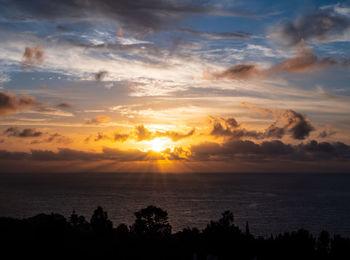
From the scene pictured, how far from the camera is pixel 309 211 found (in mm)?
131625

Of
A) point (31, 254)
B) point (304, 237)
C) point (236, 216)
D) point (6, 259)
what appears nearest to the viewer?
point (6, 259)

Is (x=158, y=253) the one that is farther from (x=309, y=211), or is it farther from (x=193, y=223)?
(x=309, y=211)

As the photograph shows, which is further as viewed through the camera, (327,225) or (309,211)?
(309,211)

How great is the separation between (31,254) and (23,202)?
471ft

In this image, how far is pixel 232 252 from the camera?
3703 cm

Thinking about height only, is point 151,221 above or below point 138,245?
below

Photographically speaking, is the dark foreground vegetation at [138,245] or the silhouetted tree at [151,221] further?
the silhouetted tree at [151,221]

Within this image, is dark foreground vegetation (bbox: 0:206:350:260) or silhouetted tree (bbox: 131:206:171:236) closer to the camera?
dark foreground vegetation (bbox: 0:206:350:260)

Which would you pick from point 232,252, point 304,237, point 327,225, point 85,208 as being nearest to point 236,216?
point 327,225

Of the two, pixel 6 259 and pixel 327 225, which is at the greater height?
pixel 6 259

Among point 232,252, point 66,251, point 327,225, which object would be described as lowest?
point 327,225

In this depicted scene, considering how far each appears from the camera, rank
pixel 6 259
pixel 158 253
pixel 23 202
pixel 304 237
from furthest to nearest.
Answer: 1. pixel 23 202
2. pixel 304 237
3. pixel 158 253
4. pixel 6 259

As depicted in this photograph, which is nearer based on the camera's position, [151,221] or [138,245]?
[138,245]

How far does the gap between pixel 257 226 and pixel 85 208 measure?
7321 centimetres
